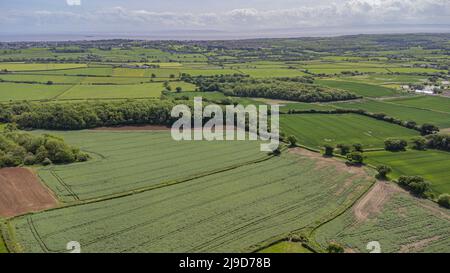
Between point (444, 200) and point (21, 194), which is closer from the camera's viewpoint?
point (444, 200)

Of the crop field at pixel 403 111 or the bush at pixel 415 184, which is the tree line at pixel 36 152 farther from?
the crop field at pixel 403 111

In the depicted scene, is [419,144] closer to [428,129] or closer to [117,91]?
[428,129]

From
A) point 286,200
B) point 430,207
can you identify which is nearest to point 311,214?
point 286,200

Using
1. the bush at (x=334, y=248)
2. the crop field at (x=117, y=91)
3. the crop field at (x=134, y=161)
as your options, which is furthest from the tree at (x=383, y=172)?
the crop field at (x=117, y=91)

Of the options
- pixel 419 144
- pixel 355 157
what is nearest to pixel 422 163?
pixel 419 144

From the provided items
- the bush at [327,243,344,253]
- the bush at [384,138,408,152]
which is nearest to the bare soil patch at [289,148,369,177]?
the bush at [384,138,408,152]

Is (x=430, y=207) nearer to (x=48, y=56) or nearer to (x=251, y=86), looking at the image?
(x=251, y=86)
